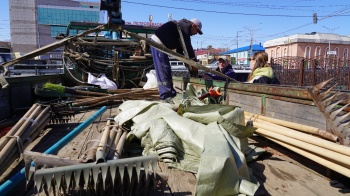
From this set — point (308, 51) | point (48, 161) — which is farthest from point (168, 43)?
point (308, 51)

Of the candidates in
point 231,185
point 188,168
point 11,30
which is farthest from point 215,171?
point 11,30

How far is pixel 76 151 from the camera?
2.56 m

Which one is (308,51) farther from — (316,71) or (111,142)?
(111,142)

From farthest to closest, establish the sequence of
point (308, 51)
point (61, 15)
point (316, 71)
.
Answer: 1. point (61, 15)
2. point (308, 51)
3. point (316, 71)

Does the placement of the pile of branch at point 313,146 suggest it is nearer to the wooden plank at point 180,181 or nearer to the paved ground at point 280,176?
the paved ground at point 280,176

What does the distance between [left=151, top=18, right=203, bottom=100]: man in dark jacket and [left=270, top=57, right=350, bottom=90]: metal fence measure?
596cm

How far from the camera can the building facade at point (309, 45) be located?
74.7ft

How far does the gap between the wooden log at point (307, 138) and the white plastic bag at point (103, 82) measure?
4344 mm

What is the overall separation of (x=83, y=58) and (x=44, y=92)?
2.36 m

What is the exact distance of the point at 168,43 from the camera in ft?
15.8

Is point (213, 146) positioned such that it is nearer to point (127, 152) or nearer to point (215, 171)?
point (215, 171)

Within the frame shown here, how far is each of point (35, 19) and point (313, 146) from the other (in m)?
59.5

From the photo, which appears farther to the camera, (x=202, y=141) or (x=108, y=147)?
(x=202, y=141)

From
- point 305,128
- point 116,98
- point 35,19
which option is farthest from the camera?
point 35,19
